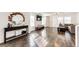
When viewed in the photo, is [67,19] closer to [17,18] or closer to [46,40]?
[46,40]

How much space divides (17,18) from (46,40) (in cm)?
66

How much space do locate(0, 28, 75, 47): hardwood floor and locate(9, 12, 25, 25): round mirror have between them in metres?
0.29

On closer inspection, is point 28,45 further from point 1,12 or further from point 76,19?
point 76,19

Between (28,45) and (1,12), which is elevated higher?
(1,12)

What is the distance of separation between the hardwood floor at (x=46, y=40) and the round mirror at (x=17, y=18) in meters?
0.29

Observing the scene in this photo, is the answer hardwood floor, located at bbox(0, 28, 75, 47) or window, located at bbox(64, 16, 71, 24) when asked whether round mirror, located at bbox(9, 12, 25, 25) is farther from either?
window, located at bbox(64, 16, 71, 24)

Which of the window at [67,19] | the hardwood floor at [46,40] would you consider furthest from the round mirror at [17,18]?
the window at [67,19]

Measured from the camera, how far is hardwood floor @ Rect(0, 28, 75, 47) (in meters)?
1.89

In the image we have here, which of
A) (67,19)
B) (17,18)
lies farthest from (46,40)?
(17,18)

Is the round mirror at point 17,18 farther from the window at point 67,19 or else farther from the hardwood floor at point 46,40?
the window at point 67,19
